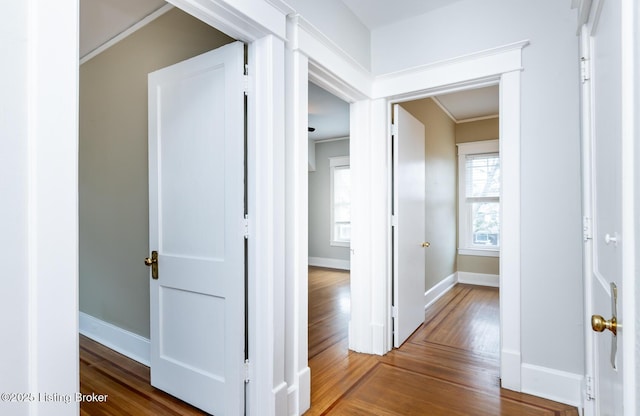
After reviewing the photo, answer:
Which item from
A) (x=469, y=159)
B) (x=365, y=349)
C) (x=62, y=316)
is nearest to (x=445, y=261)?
(x=469, y=159)

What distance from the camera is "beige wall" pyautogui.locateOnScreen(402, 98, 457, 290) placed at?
13.1 feet

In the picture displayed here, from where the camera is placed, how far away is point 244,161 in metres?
1.74

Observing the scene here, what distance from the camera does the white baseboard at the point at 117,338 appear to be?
2.55m

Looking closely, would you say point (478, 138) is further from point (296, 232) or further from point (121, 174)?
point (121, 174)

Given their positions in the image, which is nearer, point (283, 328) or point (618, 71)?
point (618, 71)

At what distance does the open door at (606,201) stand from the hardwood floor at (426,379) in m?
0.58

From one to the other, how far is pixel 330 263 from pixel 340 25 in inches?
203

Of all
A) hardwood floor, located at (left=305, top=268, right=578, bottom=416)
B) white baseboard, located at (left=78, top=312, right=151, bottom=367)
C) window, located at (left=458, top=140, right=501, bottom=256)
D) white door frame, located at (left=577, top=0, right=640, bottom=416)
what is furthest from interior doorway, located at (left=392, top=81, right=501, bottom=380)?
white door frame, located at (left=577, top=0, right=640, bottom=416)

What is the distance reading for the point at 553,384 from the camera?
207 cm

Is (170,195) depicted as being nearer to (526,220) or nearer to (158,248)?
(158,248)

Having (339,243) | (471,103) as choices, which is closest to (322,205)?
(339,243)

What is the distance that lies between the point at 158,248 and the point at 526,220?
2.40 meters

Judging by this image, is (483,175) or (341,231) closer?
(483,175)

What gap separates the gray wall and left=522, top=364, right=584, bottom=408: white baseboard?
4669mm
